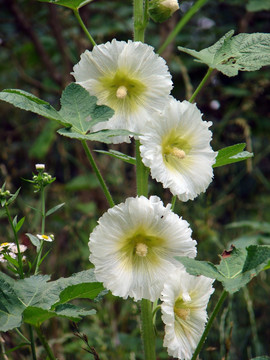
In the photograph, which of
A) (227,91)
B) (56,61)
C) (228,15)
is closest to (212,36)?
(228,15)

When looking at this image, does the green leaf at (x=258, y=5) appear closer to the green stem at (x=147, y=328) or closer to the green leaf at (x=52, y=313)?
the green stem at (x=147, y=328)

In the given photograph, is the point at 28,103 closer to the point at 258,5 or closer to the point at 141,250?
the point at 141,250

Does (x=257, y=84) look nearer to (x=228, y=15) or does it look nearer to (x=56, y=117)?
(x=228, y=15)

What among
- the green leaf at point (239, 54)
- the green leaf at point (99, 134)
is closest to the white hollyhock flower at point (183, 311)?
the green leaf at point (99, 134)

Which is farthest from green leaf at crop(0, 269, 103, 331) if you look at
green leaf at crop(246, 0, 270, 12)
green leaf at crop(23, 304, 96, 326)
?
green leaf at crop(246, 0, 270, 12)

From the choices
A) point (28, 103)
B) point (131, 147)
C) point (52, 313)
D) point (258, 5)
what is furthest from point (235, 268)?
point (131, 147)

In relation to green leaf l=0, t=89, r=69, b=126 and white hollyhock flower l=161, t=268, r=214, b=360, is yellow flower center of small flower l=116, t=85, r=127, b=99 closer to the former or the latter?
green leaf l=0, t=89, r=69, b=126
